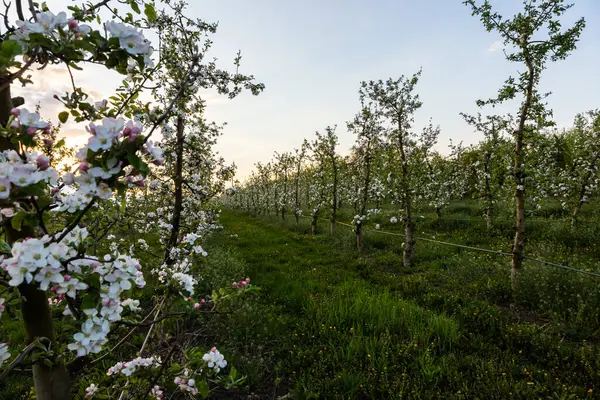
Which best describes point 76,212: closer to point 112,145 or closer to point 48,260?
point 48,260

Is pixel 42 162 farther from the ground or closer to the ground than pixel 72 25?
closer to the ground

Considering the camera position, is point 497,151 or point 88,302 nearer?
point 88,302

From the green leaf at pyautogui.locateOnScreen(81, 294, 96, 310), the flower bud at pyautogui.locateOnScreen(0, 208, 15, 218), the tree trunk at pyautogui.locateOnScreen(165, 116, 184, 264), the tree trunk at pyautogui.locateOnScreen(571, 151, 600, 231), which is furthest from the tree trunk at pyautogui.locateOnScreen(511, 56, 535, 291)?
the flower bud at pyautogui.locateOnScreen(0, 208, 15, 218)

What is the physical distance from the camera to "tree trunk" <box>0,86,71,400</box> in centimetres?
138

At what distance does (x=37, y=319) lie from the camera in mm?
1446

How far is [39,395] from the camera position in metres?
1.47

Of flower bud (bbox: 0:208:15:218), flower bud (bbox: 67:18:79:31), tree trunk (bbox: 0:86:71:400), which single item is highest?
flower bud (bbox: 67:18:79:31)

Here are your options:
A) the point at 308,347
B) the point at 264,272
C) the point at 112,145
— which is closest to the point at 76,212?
the point at 112,145

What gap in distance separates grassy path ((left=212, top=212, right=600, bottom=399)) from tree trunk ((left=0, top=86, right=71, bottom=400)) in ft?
9.96

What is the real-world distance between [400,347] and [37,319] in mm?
4692

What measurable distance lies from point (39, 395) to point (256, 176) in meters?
35.2

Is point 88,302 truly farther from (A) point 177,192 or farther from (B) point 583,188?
(B) point 583,188

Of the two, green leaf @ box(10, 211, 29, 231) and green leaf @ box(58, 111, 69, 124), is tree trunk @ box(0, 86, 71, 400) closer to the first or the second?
green leaf @ box(58, 111, 69, 124)

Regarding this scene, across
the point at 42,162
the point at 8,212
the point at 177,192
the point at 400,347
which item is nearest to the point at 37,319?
the point at 8,212
